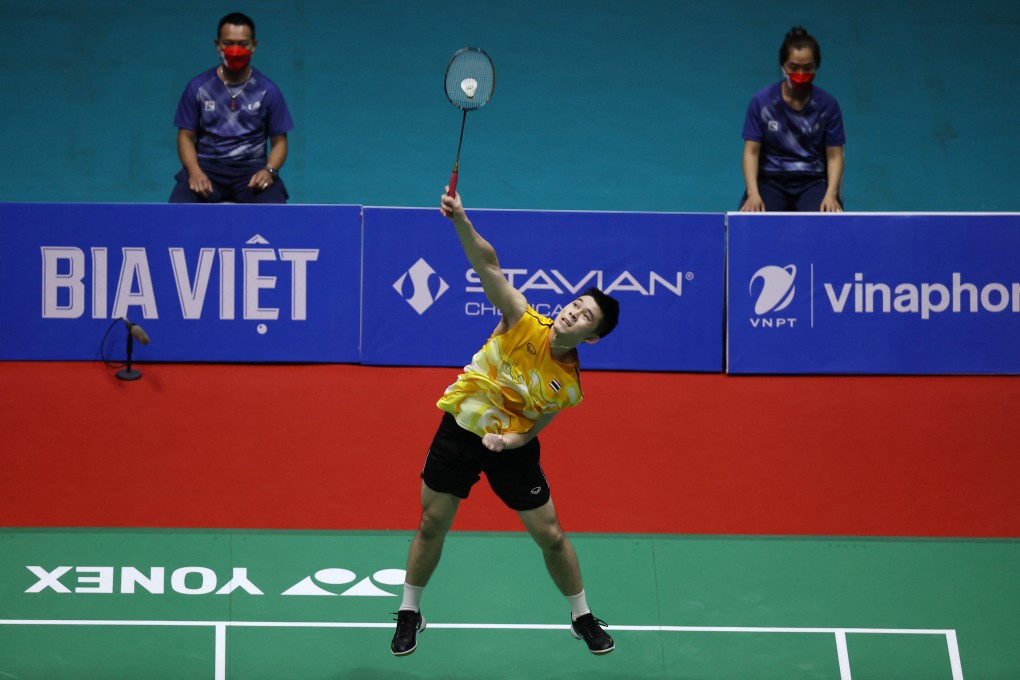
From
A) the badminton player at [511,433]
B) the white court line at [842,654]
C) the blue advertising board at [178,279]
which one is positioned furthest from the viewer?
the blue advertising board at [178,279]

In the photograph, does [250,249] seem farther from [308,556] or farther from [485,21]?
[485,21]

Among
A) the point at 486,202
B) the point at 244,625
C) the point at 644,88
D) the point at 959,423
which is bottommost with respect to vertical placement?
the point at 244,625

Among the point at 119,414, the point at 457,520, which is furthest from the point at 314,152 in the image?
the point at 457,520

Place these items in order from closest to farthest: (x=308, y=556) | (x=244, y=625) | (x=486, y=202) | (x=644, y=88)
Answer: (x=244, y=625) < (x=308, y=556) < (x=486, y=202) < (x=644, y=88)

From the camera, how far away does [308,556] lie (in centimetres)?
745

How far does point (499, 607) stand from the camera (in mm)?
7094

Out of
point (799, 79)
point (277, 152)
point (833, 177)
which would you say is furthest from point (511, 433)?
point (799, 79)

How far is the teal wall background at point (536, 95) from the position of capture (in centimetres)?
1170

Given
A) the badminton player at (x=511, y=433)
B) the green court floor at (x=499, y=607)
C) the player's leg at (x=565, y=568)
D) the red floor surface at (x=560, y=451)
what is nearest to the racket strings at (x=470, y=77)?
the badminton player at (x=511, y=433)

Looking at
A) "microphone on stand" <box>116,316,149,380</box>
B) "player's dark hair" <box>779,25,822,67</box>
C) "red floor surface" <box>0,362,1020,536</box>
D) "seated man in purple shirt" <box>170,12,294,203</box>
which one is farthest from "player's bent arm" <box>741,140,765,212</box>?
"microphone on stand" <box>116,316,149,380</box>

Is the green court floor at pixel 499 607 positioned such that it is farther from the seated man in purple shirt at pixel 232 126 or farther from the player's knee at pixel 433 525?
the seated man in purple shirt at pixel 232 126

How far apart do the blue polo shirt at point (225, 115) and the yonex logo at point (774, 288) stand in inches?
126

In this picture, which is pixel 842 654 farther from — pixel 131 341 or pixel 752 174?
pixel 131 341

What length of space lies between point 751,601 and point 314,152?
20.0ft
